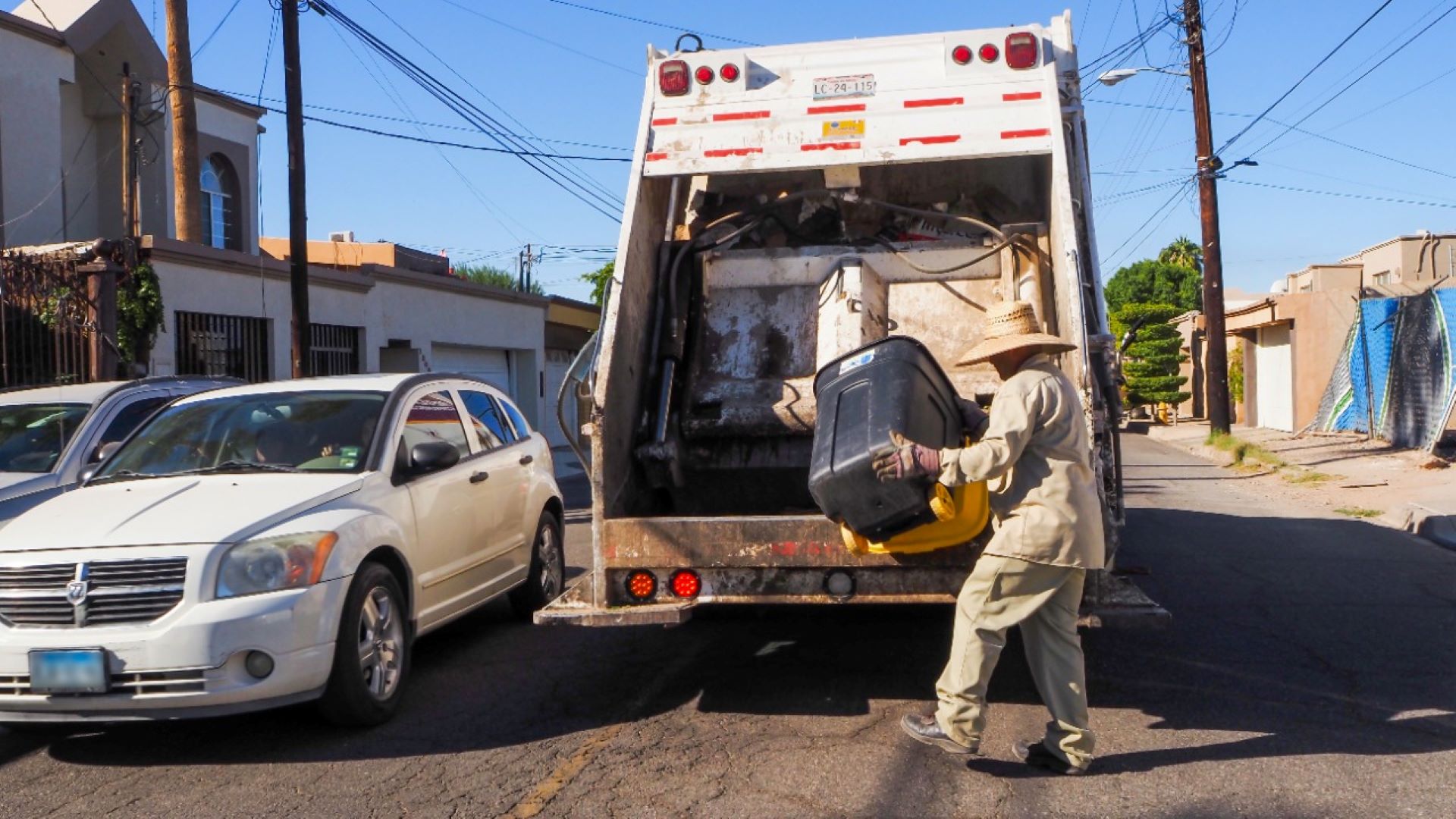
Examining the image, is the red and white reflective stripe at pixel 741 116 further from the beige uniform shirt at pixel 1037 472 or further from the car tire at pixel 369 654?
the car tire at pixel 369 654

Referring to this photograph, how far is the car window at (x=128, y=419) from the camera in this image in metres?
8.22

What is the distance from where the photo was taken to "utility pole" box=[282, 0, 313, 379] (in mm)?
14938

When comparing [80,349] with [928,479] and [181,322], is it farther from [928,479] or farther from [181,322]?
[928,479]

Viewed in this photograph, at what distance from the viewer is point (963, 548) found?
536 centimetres

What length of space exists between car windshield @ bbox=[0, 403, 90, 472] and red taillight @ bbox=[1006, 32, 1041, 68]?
5802mm

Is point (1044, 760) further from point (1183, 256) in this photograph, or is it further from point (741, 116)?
point (1183, 256)

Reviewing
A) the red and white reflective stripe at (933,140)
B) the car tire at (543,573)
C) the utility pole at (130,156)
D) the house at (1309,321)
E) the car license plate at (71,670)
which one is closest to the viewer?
the car license plate at (71,670)

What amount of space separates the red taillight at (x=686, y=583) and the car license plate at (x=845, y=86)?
285 centimetres

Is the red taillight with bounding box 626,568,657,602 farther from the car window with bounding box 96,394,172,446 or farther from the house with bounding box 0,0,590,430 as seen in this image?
the house with bounding box 0,0,590,430

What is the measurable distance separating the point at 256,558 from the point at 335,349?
48.2ft

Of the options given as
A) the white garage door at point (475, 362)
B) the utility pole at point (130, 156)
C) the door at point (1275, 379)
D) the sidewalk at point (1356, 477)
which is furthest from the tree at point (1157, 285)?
the utility pole at point (130, 156)

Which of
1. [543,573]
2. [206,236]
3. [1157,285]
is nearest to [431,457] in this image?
[543,573]

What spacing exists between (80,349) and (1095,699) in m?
10.6

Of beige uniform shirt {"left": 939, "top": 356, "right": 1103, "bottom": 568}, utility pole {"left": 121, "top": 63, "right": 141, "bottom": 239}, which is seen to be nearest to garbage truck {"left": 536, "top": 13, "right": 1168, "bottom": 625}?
beige uniform shirt {"left": 939, "top": 356, "right": 1103, "bottom": 568}
